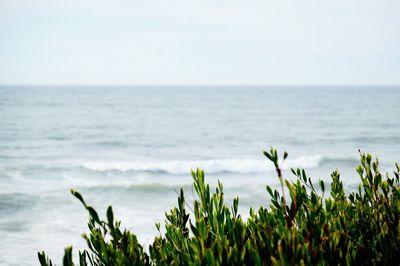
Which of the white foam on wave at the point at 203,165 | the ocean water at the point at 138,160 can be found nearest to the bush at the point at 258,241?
the ocean water at the point at 138,160

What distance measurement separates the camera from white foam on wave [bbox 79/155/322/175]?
27703 mm

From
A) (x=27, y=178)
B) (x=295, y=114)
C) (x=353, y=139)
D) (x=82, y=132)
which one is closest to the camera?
(x=27, y=178)

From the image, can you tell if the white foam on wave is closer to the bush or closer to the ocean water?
the ocean water

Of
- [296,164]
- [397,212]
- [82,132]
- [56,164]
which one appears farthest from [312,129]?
[397,212]

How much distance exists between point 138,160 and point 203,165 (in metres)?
4.72

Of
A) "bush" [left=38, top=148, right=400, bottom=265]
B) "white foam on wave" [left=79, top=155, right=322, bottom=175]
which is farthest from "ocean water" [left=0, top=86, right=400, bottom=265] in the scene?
"bush" [left=38, top=148, right=400, bottom=265]

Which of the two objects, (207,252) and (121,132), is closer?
(207,252)

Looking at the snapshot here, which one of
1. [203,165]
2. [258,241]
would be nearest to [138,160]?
[203,165]

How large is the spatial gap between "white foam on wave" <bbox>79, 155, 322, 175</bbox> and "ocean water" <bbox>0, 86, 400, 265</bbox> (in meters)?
0.07

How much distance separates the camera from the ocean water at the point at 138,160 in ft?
54.4

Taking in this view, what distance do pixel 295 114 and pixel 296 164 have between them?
115 feet

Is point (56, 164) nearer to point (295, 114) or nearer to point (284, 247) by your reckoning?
point (284, 247)

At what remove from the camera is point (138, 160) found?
102 feet

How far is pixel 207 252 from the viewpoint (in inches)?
73.9
